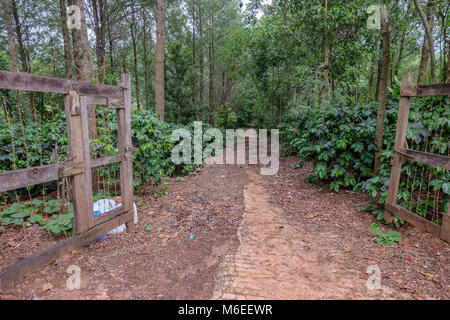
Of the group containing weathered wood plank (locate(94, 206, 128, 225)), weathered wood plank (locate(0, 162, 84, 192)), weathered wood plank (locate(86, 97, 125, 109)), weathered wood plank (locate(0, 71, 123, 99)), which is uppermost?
weathered wood plank (locate(0, 71, 123, 99))

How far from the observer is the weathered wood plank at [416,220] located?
9.90 ft

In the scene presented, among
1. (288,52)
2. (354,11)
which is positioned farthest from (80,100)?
(288,52)

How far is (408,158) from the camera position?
3291mm

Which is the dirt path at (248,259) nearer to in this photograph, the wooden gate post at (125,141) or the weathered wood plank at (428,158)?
the wooden gate post at (125,141)

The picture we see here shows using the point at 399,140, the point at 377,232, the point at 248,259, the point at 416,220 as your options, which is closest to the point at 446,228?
the point at 416,220

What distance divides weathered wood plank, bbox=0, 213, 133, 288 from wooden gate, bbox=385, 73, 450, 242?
Result: 3.50 metres

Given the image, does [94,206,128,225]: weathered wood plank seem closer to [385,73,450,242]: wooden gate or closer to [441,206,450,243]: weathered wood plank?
[385,73,450,242]: wooden gate

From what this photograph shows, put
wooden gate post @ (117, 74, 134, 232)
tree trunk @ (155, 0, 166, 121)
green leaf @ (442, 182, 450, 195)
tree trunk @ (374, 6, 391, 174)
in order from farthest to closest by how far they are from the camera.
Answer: tree trunk @ (155, 0, 166, 121) → tree trunk @ (374, 6, 391, 174) → wooden gate post @ (117, 74, 134, 232) → green leaf @ (442, 182, 450, 195)

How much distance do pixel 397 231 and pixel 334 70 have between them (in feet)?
23.0

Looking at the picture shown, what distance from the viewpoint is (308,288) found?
7.82 feet

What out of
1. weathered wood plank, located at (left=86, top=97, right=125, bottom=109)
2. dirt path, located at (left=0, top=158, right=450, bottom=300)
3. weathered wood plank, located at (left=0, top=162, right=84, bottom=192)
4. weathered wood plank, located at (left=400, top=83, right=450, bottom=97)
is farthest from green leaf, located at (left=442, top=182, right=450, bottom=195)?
weathered wood plank, located at (left=0, top=162, right=84, bottom=192)

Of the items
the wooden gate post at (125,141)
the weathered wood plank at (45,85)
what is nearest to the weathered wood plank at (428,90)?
the wooden gate post at (125,141)

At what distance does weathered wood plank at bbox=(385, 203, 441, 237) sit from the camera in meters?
3.02
